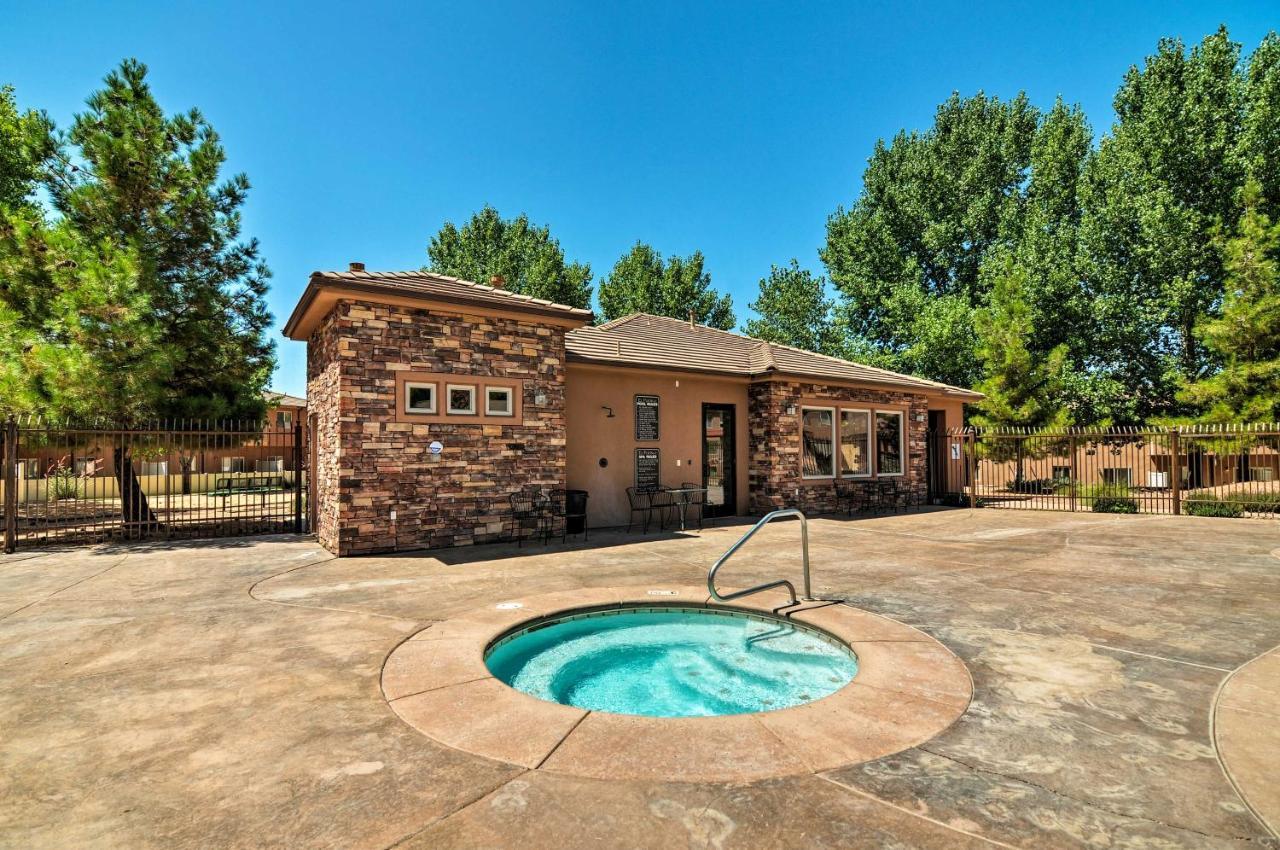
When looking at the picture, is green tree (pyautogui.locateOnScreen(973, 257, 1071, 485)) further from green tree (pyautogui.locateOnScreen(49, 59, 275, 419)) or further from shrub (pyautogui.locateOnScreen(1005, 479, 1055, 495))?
green tree (pyautogui.locateOnScreen(49, 59, 275, 419))

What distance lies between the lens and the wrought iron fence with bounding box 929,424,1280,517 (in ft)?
40.9

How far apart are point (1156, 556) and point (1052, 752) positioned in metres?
7.00

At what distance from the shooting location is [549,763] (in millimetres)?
2605

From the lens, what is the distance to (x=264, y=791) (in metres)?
2.42

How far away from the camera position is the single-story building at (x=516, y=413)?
8047 mm

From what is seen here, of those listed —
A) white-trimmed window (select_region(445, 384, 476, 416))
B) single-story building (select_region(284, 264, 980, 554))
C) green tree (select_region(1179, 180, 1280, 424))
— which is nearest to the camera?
single-story building (select_region(284, 264, 980, 554))

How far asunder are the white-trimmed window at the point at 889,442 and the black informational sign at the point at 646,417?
20.5 feet

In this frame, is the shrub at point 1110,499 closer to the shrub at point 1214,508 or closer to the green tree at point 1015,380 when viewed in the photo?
the shrub at point 1214,508

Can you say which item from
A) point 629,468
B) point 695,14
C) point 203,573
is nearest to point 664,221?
point 695,14

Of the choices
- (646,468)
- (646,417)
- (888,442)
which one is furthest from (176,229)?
(888,442)

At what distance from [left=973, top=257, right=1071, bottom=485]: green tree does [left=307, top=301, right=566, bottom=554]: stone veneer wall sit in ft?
50.1

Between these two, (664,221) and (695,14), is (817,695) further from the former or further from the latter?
(664,221)

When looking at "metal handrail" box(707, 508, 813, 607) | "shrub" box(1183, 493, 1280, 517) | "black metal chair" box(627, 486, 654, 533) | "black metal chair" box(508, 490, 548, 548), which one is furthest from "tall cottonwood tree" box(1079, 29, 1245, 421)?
"black metal chair" box(508, 490, 548, 548)

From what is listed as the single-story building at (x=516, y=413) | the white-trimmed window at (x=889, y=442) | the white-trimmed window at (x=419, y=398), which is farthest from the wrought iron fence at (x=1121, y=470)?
the white-trimmed window at (x=419, y=398)
